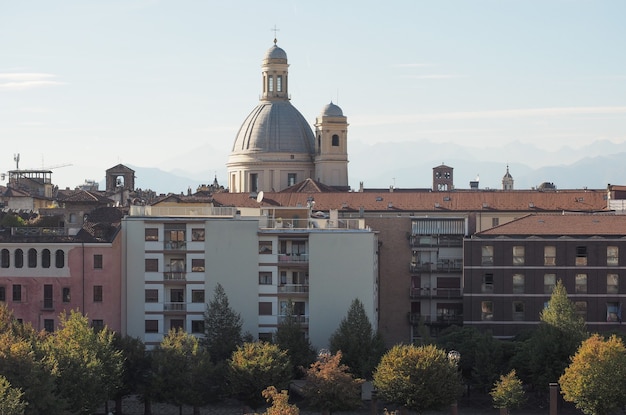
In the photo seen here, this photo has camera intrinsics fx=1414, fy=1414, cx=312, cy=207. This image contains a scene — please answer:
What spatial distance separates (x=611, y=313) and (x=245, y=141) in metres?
69.4

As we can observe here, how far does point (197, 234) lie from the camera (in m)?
71.5

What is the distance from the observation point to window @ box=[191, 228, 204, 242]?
234 ft

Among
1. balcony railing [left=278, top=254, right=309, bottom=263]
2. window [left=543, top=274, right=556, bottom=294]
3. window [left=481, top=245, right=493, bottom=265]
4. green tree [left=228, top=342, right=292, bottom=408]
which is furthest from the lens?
window [left=481, top=245, right=493, bottom=265]

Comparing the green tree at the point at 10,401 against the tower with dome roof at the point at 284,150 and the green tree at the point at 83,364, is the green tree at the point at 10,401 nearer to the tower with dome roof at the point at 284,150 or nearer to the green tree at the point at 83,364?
the green tree at the point at 83,364

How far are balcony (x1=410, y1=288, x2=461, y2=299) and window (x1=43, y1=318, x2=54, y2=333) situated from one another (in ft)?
71.3

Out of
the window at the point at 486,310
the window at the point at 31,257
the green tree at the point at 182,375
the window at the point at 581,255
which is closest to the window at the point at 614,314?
the window at the point at 581,255

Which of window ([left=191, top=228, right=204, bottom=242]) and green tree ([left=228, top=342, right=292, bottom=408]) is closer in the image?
green tree ([left=228, top=342, right=292, bottom=408])

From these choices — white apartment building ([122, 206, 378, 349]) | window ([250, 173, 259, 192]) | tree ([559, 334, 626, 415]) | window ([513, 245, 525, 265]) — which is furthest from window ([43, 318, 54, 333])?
window ([250, 173, 259, 192])

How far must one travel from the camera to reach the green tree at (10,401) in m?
46.6

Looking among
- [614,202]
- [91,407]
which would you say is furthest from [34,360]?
[614,202]

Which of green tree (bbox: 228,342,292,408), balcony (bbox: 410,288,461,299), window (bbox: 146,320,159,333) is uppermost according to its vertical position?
balcony (bbox: 410,288,461,299)

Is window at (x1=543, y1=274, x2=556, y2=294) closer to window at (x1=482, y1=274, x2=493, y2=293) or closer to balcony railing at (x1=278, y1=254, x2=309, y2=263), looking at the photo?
window at (x1=482, y1=274, x2=493, y2=293)

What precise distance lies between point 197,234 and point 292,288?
18.2 feet

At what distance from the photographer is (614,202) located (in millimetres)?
102625
